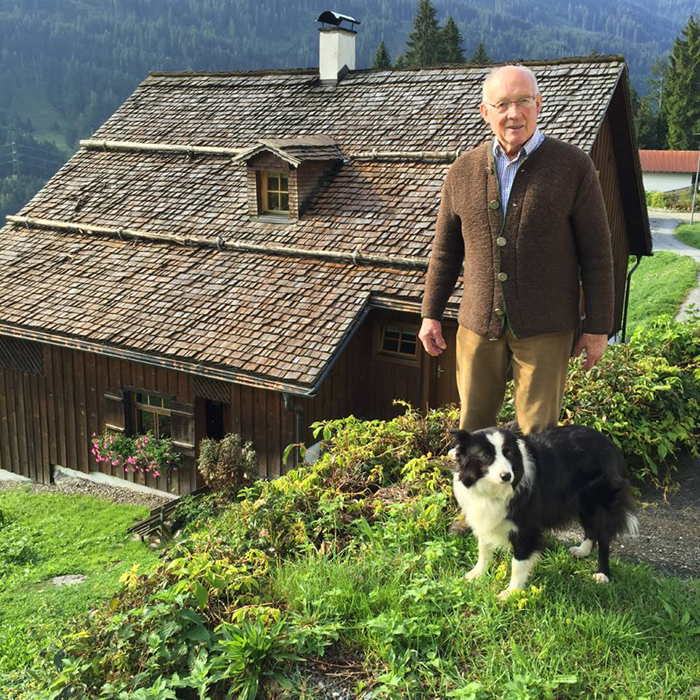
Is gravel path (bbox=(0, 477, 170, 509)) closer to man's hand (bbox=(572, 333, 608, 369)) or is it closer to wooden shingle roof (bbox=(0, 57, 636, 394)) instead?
wooden shingle roof (bbox=(0, 57, 636, 394))

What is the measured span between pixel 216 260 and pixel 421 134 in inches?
166

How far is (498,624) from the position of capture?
374 cm

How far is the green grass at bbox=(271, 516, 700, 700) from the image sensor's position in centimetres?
344

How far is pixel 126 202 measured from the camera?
47.9 feet

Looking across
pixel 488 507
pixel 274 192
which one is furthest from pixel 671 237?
pixel 488 507

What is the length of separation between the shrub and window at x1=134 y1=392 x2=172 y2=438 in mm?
1625

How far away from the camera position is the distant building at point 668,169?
51.6m

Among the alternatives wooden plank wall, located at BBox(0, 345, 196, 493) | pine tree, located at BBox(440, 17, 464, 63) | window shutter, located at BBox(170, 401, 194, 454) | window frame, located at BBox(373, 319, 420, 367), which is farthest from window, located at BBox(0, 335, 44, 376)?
pine tree, located at BBox(440, 17, 464, 63)

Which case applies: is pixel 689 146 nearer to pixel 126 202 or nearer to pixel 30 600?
pixel 126 202

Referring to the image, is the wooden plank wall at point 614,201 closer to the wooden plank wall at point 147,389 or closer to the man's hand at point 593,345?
the wooden plank wall at point 147,389

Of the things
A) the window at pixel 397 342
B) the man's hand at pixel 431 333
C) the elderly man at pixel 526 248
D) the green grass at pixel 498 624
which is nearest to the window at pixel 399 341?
the window at pixel 397 342

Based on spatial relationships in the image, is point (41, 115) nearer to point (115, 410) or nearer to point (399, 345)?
point (115, 410)

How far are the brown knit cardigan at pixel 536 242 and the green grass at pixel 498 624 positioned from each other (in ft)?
4.62

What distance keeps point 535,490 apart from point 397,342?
7825 millimetres
